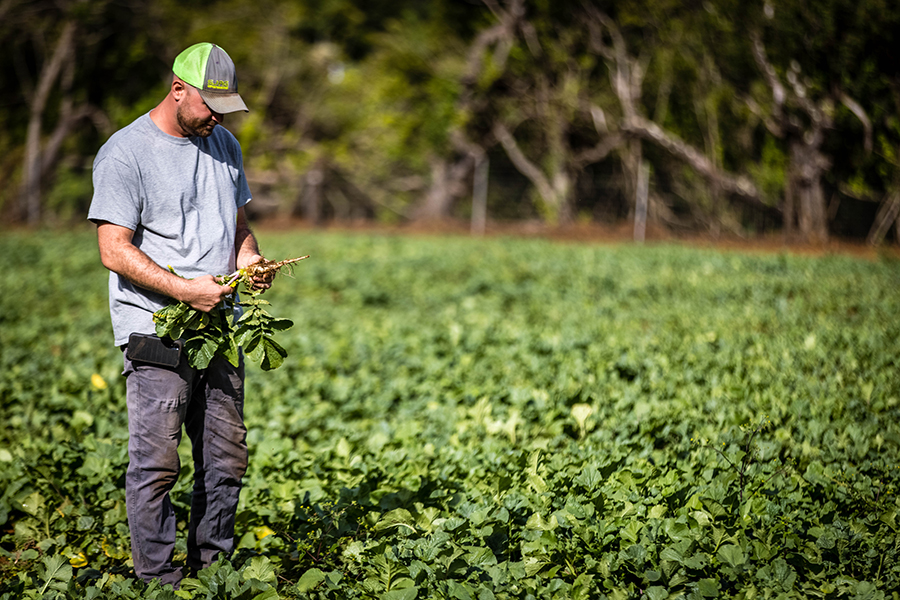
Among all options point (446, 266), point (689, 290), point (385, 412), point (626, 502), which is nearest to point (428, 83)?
point (446, 266)

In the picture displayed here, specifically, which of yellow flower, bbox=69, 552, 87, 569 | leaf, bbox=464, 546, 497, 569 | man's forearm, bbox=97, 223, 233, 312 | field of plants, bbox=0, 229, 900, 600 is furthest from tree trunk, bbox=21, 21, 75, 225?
leaf, bbox=464, 546, 497, 569

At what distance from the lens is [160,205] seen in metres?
2.79

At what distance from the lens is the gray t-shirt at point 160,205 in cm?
271

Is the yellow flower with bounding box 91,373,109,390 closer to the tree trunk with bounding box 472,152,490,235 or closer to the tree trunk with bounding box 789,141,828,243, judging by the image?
the tree trunk with bounding box 789,141,828,243

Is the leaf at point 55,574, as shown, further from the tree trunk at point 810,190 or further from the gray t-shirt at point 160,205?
the tree trunk at point 810,190

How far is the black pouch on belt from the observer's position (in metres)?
2.75

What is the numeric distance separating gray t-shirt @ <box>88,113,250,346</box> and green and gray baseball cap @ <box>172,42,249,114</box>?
217 millimetres

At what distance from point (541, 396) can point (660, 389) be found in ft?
2.63

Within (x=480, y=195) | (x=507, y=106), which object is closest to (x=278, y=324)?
(x=480, y=195)

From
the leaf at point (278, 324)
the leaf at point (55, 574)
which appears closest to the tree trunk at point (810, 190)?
the leaf at point (278, 324)

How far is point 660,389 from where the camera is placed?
470cm

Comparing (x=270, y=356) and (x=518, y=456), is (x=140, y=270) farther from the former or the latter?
(x=518, y=456)

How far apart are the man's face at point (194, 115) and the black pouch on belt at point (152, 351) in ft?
2.60

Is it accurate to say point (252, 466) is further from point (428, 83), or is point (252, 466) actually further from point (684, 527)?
point (428, 83)
